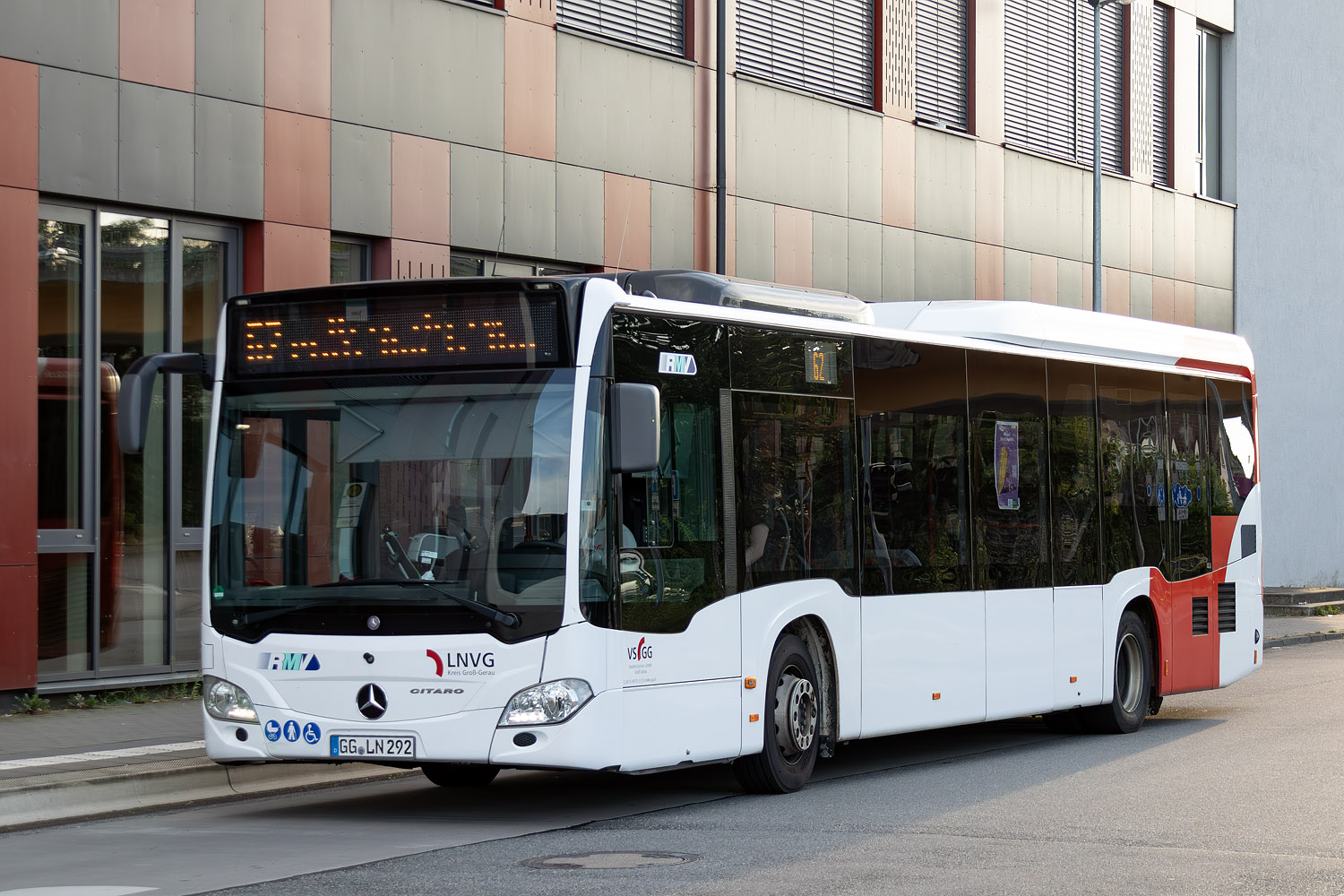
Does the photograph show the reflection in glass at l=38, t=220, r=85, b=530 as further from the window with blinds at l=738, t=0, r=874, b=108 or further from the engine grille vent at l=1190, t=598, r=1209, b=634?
the window with blinds at l=738, t=0, r=874, b=108

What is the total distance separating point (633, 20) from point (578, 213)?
102 inches

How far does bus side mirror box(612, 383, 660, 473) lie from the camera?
9.34 m

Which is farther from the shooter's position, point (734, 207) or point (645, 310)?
point (734, 207)

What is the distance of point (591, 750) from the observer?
930cm

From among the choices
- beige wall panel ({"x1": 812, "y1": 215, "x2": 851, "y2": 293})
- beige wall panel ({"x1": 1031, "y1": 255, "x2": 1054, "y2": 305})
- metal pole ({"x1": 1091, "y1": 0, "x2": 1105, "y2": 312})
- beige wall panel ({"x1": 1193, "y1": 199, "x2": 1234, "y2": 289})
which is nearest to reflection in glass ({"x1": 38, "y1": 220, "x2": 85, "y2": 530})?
beige wall panel ({"x1": 812, "y1": 215, "x2": 851, "y2": 293})

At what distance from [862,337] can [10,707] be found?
24.2ft

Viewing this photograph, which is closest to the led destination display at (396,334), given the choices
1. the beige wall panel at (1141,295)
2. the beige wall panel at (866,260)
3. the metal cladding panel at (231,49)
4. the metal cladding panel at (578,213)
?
the metal cladding panel at (231,49)

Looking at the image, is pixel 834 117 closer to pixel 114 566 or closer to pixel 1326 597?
pixel 114 566

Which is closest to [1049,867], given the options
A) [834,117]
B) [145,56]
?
[145,56]

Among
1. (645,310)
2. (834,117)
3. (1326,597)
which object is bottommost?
(1326,597)

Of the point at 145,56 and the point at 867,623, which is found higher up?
the point at 145,56

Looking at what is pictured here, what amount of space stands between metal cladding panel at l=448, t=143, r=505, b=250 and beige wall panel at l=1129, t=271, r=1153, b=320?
1469cm

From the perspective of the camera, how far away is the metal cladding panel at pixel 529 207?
749 inches

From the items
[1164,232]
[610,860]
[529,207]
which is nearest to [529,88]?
[529,207]
